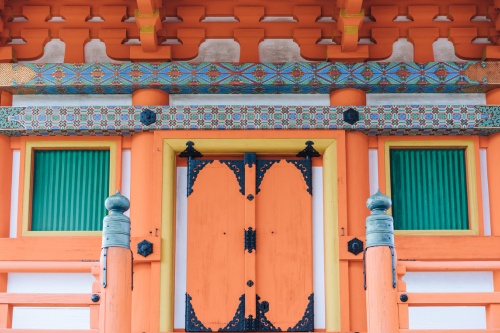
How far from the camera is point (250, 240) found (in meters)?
8.84

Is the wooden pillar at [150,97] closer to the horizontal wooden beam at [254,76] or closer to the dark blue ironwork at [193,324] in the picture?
the horizontal wooden beam at [254,76]

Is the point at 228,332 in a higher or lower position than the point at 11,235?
lower

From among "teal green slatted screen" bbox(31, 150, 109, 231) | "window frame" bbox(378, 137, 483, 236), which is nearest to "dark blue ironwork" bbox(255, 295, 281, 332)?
"window frame" bbox(378, 137, 483, 236)

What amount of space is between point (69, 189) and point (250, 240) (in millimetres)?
1736

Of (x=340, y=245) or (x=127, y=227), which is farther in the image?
(x=340, y=245)

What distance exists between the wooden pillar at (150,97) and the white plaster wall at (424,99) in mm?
1898

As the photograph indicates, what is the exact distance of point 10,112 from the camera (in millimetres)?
9125

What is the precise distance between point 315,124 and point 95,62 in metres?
2.12

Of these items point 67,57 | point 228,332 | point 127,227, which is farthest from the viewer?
point 67,57

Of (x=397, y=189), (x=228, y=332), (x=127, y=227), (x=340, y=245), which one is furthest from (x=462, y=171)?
(x=127, y=227)

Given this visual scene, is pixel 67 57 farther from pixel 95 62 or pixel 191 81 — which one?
pixel 191 81

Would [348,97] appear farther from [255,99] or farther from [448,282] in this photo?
[448,282]

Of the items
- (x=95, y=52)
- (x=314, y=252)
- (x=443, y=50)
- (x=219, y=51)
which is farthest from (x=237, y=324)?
(x=443, y=50)

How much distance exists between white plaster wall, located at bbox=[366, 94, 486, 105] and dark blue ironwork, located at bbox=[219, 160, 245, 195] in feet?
4.34
